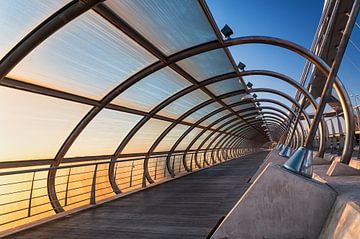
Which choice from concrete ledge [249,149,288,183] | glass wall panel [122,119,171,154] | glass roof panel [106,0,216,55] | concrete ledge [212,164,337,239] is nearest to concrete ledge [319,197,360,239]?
concrete ledge [212,164,337,239]

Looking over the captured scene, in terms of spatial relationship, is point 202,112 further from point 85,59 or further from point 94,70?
point 85,59

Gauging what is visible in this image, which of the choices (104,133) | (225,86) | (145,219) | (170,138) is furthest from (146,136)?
(145,219)

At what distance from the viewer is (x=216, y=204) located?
22.4ft

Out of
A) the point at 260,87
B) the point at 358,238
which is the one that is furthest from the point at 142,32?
the point at 260,87

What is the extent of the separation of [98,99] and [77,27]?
315 cm

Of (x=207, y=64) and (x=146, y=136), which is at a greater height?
(x=207, y=64)

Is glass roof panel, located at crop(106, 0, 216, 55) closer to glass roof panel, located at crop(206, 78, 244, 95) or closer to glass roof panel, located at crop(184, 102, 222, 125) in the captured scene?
glass roof panel, located at crop(206, 78, 244, 95)

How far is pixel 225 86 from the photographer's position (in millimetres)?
13398

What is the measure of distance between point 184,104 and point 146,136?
98.7 inches

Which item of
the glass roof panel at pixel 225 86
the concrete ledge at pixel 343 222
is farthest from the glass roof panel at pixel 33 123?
the glass roof panel at pixel 225 86

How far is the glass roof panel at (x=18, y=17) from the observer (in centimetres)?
463

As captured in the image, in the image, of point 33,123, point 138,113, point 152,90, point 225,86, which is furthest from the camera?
point 225,86

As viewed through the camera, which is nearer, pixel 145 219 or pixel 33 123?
pixel 145 219

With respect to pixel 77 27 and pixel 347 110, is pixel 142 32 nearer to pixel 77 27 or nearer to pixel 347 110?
pixel 77 27
